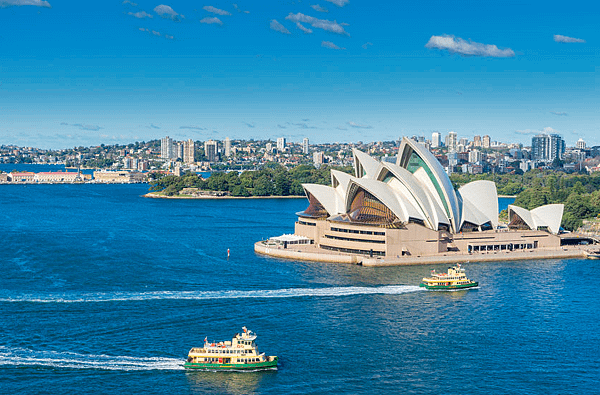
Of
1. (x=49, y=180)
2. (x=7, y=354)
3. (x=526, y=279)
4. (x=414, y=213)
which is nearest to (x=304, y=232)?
(x=414, y=213)

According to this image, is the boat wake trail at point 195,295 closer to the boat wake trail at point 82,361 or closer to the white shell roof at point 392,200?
the boat wake trail at point 82,361

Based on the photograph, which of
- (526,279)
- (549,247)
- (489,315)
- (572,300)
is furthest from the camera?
(549,247)

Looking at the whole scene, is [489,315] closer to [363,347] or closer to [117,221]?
[363,347]

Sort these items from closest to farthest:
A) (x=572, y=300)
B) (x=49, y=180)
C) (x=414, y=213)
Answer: (x=572, y=300)
(x=414, y=213)
(x=49, y=180)

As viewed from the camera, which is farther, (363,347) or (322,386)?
(363,347)

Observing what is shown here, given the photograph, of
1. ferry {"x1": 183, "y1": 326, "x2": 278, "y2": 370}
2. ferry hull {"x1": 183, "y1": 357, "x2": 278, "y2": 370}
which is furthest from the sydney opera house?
ferry hull {"x1": 183, "y1": 357, "x2": 278, "y2": 370}

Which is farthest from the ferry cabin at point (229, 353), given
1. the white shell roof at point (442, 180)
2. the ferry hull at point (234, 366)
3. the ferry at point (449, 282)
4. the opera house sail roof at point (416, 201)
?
the white shell roof at point (442, 180)

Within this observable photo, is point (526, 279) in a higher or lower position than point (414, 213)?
lower
